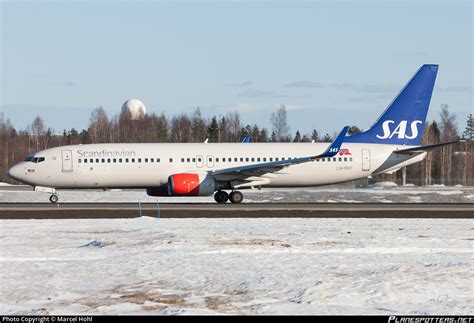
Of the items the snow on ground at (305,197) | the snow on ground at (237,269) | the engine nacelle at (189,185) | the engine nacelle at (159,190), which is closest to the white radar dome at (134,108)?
the snow on ground at (305,197)

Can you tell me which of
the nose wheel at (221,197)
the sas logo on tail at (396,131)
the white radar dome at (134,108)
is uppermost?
the white radar dome at (134,108)

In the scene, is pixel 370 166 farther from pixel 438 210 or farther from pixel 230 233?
pixel 230 233

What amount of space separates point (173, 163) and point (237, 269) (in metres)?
22.9

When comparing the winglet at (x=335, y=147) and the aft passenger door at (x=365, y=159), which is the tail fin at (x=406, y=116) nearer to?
the aft passenger door at (x=365, y=159)

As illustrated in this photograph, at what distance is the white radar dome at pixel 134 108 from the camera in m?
117

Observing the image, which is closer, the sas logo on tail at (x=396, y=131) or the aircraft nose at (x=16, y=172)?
the aircraft nose at (x=16, y=172)

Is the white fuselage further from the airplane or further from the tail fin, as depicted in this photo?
the tail fin

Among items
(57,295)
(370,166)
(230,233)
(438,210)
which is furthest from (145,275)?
(370,166)

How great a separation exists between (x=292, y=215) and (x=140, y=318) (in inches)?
733

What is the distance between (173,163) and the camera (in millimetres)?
37875

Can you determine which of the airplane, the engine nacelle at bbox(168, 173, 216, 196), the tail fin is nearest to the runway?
the engine nacelle at bbox(168, 173, 216, 196)

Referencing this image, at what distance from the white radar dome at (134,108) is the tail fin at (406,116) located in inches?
3122

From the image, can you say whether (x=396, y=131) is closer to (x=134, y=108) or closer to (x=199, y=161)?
(x=199, y=161)

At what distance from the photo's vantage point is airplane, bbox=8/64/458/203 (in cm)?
3716
